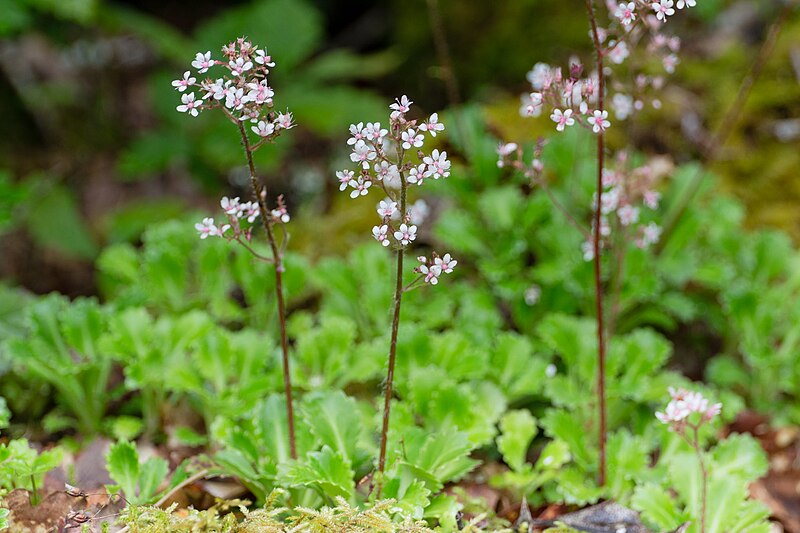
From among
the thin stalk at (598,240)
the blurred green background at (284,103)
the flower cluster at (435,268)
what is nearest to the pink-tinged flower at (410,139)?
the flower cluster at (435,268)

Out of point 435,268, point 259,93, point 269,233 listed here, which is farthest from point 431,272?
point 259,93

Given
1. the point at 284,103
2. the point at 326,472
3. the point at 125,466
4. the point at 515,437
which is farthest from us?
the point at 284,103

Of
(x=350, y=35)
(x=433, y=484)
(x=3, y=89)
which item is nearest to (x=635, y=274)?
(x=433, y=484)

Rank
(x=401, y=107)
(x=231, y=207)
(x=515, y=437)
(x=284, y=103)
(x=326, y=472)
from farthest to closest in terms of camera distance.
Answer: (x=284, y=103) → (x=515, y=437) → (x=326, y=472) → (x=231, y=207) → (x=401, y=107)

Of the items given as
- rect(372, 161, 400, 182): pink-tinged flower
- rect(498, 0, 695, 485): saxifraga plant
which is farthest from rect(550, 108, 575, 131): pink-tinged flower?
rect(372, 161, 400, 182): pink-tinged flower

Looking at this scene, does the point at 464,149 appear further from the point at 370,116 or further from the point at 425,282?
the point at 425,282

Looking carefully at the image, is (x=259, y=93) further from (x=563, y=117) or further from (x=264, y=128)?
(x=563, y=117)
